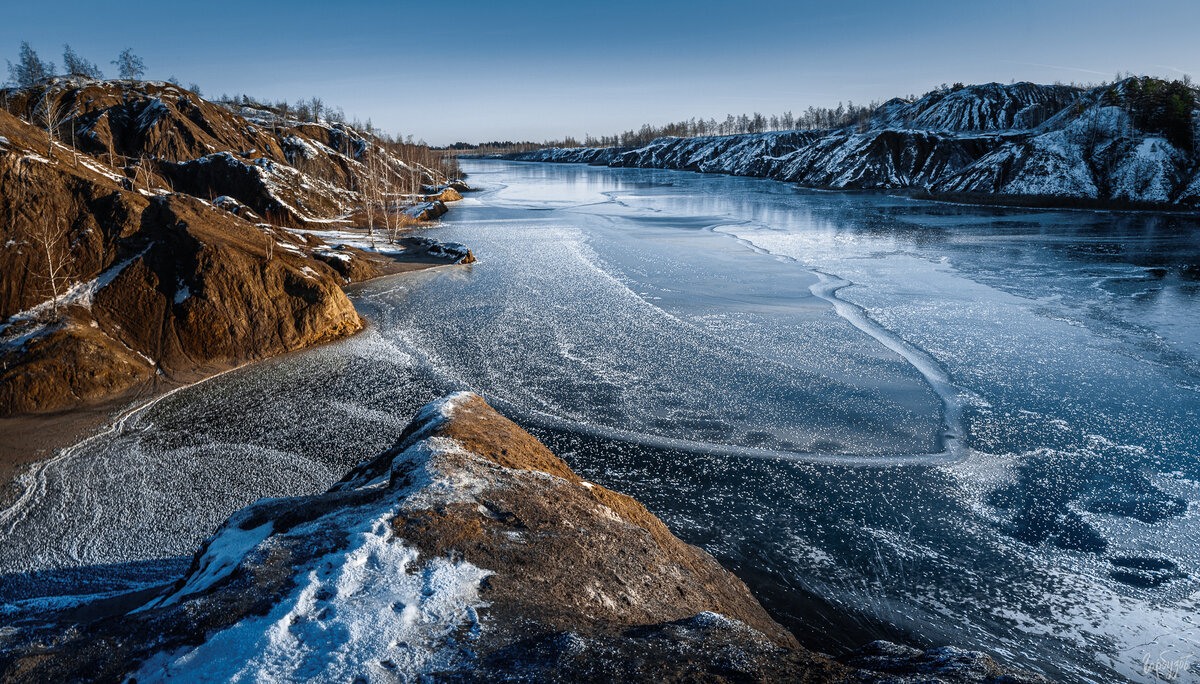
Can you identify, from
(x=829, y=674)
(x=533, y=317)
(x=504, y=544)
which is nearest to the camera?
(x=829, y=674)

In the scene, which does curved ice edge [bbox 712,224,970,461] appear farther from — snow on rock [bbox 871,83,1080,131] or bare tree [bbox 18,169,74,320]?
snow on rock [bbox 871,83,1080,131]

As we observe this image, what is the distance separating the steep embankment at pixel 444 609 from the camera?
4492 mm

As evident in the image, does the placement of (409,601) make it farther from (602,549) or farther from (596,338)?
(596,338)

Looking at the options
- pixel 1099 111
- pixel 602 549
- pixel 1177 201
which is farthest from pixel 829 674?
pixel 1099 111

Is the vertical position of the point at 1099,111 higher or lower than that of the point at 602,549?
higher

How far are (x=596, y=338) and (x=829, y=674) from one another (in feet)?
50.2

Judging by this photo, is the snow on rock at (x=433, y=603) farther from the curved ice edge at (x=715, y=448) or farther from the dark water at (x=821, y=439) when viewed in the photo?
the curved ice edge at (x=715, y=448)

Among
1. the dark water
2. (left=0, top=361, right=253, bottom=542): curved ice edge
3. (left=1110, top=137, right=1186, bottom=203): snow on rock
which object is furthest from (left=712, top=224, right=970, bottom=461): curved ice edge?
(left=1110, top=137, right=1186, bottom=203): snow on rock

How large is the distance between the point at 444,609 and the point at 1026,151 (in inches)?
3612

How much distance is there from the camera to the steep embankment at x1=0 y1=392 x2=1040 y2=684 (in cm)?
449

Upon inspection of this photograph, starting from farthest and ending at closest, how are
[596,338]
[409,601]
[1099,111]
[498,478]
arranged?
[1099,111] < [596,338] < [498,478] < [409,601]

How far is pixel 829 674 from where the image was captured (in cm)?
471

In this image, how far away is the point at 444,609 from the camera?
16.6 feet

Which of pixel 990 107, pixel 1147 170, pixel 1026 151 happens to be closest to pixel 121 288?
pixel 1147 170
